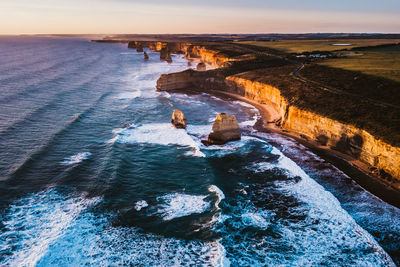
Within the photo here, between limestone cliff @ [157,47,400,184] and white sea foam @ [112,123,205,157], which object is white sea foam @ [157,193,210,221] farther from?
limestone cliff @ [157,47,400,184]

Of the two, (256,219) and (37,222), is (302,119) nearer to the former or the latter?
(256,219)

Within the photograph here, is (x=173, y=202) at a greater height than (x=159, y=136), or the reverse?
(x=159, y=136)

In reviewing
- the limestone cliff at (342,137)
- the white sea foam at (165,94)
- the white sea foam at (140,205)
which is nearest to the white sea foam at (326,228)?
the limestone cliff at (342,137)

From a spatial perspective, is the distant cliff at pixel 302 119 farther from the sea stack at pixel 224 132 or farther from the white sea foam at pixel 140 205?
the white sea foam at pixel 140 205

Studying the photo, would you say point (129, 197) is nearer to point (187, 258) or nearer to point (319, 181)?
point (187, 258)

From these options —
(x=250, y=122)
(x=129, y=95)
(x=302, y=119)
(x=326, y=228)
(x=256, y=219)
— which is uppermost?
(x=129, y=95)

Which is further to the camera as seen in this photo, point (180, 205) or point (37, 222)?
point (180, 205)

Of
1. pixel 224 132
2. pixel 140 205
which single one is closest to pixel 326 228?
pixel 140 205

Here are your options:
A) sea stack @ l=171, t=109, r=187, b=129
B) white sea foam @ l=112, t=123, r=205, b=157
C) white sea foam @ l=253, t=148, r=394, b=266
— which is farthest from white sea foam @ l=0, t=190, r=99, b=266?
sea stack @ l=171, t=109, r=187, b=129
